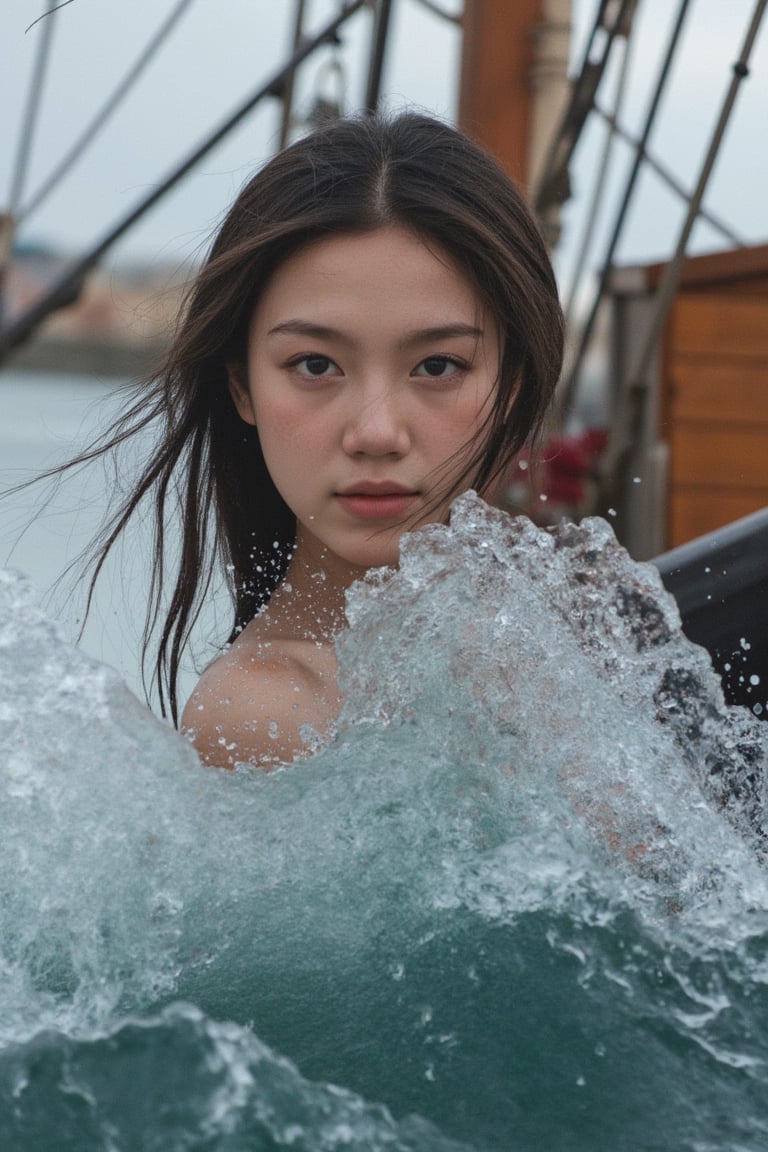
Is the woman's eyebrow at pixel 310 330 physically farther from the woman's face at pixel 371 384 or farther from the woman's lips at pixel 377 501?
the woman's lips at pixel 377 501

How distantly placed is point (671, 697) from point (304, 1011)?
704 millimetres

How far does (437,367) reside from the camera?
5.36ft

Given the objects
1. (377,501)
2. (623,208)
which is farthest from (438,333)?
(623,208)

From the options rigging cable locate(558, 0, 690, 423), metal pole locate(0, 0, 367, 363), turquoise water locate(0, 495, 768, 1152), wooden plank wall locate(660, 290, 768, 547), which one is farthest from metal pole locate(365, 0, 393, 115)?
turquoise water locate(0, 495, 768, 1152)

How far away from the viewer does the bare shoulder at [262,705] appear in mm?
1637

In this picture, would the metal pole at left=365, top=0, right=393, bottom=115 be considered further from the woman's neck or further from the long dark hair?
the woman's neck

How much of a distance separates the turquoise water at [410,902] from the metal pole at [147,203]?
2390 millimetres

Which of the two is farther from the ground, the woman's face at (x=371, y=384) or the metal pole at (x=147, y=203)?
the metal pole at (x=147, y=203)

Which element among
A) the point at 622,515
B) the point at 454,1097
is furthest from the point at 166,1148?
the point at 622,515

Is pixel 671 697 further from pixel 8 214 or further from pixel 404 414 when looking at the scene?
pixel 8 214

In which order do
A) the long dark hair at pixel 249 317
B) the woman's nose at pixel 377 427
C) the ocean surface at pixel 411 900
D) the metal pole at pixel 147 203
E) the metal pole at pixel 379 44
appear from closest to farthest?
the ocean surface at pixel 411 900 → the woman's nose at pixel 377 427 → the long dark hair at pixel 249 317 → the metal pole at pixel 379 44 → the metal pole at pixel 147 203

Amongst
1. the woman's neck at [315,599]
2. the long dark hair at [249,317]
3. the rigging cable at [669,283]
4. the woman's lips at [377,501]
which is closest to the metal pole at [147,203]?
the rigging cable at [669,283]

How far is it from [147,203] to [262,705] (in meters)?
2.53

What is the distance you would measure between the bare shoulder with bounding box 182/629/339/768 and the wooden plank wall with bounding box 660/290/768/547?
3596 millimetres
